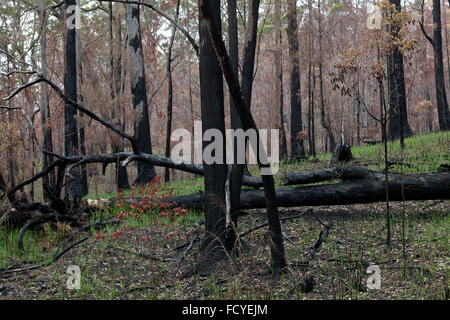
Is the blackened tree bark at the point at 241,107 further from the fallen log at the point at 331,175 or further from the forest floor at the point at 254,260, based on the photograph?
the fallen log at the point at 331,175

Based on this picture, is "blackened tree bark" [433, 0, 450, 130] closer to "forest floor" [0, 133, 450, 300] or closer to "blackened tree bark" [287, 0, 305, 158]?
"blackened tree bark" [287, 0, 305, 158]

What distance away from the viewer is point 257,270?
16.7 feet

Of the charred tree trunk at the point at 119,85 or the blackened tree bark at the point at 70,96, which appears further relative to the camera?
the charred tree trunk at the point at 119,85

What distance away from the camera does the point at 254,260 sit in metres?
5.41

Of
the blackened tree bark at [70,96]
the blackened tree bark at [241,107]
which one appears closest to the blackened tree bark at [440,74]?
the blackened tree bark at [70,96]

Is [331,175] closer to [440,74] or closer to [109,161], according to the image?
[109,161]

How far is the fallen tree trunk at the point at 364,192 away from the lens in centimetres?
690

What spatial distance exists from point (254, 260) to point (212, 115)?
1978 mm

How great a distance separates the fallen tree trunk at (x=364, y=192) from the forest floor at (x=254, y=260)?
27 centimetres

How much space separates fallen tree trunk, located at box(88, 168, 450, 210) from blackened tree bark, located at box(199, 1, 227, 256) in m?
2.08

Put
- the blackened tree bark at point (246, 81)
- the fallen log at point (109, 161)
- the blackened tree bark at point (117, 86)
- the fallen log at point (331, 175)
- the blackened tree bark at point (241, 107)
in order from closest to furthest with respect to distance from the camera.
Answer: the blackened tree bark at point (241, 107) → the blackened tree bark at point (246, 81) → the fallen log at point (331, 175) → the fallen log at point (109, 161) → the blackened tree bark at point (117, 86)

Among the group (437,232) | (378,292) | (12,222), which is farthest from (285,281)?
Result: (12,222)

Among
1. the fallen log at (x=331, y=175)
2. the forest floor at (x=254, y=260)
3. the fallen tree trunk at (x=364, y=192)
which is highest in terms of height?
the fallen log at (x=331, y=175)
